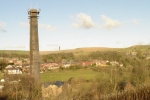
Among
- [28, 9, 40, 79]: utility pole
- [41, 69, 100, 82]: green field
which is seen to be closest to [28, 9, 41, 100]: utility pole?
[28, 9, 40, 79]: utility pole

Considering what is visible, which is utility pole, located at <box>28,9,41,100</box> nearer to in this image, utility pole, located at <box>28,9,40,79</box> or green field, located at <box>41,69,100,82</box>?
utility pole, located at <box>28,9,40,79</box>

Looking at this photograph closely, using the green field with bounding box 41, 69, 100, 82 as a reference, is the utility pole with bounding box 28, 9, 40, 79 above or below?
above

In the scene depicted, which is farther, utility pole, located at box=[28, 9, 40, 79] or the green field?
the green field

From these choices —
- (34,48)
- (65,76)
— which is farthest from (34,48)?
(65,76)

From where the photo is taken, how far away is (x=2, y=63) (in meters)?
46.2

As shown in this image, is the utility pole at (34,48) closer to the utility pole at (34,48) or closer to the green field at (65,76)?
the utility pole at (34,48)

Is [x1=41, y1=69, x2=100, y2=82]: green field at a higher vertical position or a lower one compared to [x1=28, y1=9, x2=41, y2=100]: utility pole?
lower

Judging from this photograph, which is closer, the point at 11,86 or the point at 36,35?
the point at 11,86

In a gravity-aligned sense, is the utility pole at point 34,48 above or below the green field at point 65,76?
above

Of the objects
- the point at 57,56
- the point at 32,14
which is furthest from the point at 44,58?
the point at 32,14

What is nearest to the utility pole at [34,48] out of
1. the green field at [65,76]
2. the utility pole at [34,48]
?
the utility pole at [34,48]

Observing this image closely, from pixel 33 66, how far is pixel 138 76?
37.2ft

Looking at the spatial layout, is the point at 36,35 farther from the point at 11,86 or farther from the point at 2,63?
the point at 2,63

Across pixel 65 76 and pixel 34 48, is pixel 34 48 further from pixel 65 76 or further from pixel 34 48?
pixel 65 76
